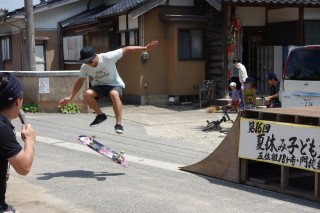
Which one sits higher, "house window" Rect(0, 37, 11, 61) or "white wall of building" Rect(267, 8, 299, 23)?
"white wall of building" Rect(267, 8, 299, 23)

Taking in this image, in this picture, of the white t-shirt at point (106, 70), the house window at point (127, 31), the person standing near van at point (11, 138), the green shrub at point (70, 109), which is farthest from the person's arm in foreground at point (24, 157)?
the house window at point (127, 31)

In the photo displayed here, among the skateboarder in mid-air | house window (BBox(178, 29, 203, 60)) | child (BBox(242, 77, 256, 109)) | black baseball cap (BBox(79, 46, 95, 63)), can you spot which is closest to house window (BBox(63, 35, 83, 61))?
house window (BBox(178, 29, 203, 60))

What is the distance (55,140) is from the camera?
35.7 feet

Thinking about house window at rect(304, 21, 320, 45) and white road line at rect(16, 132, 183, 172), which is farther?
house window at rect(304, 21, 320, 45)

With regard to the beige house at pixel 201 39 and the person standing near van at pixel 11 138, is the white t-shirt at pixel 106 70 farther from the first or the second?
the beige house at pixel 201 39

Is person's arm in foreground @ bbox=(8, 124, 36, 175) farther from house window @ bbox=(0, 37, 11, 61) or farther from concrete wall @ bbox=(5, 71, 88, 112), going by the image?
house window @ bbox=(0, 37, 11, 61)

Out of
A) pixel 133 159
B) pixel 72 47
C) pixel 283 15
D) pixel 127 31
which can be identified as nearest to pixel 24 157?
pixel 133 159

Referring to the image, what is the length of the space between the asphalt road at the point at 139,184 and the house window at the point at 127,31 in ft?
28.3

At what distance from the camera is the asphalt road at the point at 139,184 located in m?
5.84

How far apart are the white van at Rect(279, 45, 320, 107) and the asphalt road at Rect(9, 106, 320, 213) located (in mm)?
1867

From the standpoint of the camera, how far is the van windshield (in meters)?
9.59

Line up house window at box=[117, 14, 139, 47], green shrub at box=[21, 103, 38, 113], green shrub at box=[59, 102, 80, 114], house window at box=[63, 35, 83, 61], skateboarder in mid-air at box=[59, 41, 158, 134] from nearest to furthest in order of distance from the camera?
skateboarder in mid-air at box=[59, 41, 158, 134] < green shrub at box=[59, 102, 80, 114] < green shrub at box=[21, 103, 38, 113] < house window at box=[117, 14, 139, 47] < house window at box=[63, 35, 83, 61]

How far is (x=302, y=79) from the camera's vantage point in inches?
386

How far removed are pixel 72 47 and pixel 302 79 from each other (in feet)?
54.8
